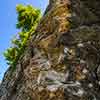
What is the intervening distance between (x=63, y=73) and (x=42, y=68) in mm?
651

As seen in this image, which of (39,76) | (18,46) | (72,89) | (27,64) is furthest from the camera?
(18,46)

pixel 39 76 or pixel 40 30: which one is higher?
pixel 40 30

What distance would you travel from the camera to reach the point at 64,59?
842 cm

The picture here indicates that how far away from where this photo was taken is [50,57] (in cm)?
876

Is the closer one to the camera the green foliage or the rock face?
the rock face

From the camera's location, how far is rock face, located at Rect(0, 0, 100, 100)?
774cm

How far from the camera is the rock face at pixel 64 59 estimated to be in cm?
774

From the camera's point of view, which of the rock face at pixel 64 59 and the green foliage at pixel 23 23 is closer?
the rock face at pixel 64 59

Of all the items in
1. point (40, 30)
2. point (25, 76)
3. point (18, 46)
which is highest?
point (40, 30)

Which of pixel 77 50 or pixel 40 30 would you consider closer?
pixel 77 50

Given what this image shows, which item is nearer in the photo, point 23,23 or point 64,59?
point 64,59

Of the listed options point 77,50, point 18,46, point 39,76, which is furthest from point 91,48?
point 18,46

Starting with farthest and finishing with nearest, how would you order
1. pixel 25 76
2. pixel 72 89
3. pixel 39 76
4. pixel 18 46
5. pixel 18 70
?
pixel 18 46, pixel 18 70, pixel 25 76, pixel 39 76, pixel 72 89

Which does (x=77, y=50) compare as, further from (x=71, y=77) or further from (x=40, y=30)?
(x=40, y=30)
